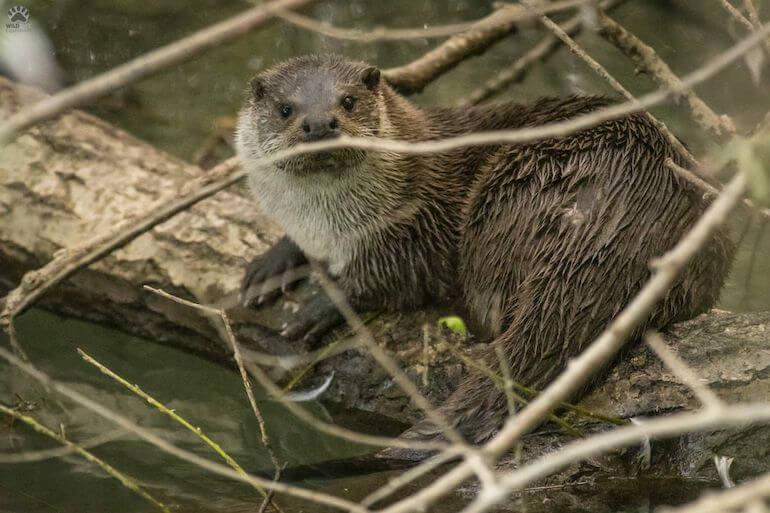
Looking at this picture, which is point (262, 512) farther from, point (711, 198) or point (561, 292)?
point (711, 198)

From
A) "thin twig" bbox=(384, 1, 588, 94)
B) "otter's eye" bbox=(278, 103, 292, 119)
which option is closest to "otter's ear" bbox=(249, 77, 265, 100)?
"otter's eye" bbox=(278, 103, 292, 119)

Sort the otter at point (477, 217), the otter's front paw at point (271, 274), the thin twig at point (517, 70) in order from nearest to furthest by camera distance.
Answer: the otter at point (477, 217)
the otter's front paw at point (271, 274)
the thin twig at point (517, 70)

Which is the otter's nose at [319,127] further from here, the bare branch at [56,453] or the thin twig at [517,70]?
the thin twig at [517,70]

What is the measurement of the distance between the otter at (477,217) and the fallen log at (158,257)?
125 millimetres

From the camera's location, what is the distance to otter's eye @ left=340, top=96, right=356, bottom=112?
3.60 meters

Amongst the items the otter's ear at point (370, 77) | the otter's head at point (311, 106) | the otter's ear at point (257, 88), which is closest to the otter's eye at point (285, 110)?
the otter's head at point (311, 106)

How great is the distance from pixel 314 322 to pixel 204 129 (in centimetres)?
287

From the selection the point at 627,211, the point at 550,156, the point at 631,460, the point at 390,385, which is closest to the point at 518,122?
the point at 550,156

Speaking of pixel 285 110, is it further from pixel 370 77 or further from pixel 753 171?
pixel 753 171

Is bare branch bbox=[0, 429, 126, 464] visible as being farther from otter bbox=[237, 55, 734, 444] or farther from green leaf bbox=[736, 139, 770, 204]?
green leaf bbox=[736, 139, 770, 204]

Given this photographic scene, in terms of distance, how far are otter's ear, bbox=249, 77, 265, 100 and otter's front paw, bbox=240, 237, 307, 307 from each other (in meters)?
0.58

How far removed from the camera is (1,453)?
3604 mm

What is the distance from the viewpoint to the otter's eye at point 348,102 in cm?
360

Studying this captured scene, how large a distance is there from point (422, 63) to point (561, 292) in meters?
2.10
